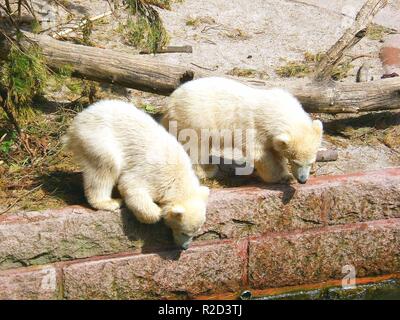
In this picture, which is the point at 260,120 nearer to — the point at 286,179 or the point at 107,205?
the point at 286,179

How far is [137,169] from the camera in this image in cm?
509

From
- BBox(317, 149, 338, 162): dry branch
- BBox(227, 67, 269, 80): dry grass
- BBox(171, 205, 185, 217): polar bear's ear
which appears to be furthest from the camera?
BBox(227, 67, 269, 80): dry grass

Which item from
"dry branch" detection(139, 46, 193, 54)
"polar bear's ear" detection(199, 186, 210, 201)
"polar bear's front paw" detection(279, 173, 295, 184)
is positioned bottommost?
"polar bear's ear" detection(199, 186, 210, 201)

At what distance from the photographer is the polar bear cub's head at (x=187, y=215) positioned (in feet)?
16.4

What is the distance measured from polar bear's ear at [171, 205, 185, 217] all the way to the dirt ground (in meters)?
0.86

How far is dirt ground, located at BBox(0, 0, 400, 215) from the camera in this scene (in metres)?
5.82

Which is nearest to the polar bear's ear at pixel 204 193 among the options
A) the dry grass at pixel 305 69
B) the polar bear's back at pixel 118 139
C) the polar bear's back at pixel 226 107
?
the polar bear's back at pixel 118 139

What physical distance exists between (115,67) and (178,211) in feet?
6.94

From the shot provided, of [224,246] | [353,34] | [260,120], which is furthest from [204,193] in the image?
[353,34]

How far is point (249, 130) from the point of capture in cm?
570

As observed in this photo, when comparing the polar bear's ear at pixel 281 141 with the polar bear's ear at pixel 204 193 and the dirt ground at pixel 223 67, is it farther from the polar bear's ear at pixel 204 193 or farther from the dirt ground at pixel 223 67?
the polar bear's ear at pixel 204 193

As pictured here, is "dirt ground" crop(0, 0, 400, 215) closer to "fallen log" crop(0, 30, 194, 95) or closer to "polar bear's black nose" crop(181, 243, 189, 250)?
"fallen log" crop(0, 30, 194, 95)

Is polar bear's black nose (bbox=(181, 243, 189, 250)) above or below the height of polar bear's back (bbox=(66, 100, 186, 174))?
below

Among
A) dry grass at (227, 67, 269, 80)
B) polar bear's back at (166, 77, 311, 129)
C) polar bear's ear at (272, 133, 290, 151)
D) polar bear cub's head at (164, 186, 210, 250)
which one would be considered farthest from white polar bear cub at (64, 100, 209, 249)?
dry grass at (227, 67, 269, 80)
